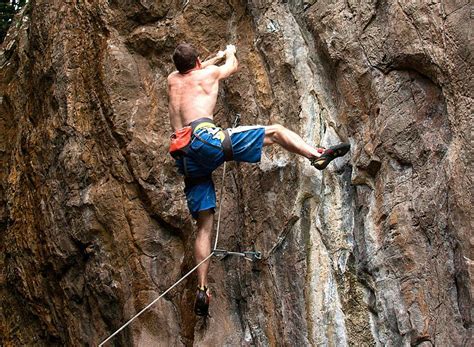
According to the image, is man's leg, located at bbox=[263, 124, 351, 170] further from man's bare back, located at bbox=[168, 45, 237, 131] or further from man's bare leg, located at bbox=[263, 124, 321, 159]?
man's bare back, located at bbox=[168, 45, 237, 131]

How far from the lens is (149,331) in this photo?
27.8ft

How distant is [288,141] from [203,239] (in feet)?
4.56

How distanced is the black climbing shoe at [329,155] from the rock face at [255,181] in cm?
21

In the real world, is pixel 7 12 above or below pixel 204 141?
above

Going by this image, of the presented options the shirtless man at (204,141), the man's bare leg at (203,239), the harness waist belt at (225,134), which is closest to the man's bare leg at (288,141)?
the shirtless man at (204,141)

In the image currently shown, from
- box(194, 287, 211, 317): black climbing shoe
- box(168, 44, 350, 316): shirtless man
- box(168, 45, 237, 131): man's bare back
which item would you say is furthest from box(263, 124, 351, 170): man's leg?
box(194, 287, 211, 317): black climbing shoe

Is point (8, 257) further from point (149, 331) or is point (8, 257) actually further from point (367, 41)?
point (367, 41)

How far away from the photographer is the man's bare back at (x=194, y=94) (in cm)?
745

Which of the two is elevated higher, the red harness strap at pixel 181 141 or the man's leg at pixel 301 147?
the red harness strap at pixel 181 141

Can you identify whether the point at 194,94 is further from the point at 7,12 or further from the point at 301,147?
the point at 7,12

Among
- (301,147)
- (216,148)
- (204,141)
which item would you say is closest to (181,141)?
(204,141)

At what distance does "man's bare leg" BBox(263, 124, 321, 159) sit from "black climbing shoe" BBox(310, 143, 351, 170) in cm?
6

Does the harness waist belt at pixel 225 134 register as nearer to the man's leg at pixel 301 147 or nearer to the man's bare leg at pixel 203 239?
the man's leg at pixel 301 147

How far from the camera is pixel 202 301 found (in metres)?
7.45
